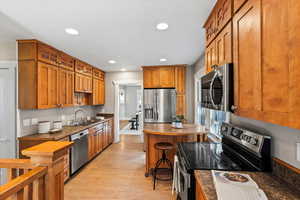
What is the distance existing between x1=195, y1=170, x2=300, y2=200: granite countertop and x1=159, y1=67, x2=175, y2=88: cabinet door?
132 inches

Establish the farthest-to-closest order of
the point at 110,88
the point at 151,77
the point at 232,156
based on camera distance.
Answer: the point at 110,88 < the point at 151,77 < the point at 232,156

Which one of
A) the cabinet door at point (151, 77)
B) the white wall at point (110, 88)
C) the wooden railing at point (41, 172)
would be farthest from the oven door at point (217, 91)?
the white wall at point (110, 88)

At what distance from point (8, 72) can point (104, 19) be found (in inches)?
83.4

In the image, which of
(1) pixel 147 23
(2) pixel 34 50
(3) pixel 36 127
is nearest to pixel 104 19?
(1) pixel 147 23

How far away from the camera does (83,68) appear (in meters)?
4.00

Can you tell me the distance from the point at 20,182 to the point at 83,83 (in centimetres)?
333

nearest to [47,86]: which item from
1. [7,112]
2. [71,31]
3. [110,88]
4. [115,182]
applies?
[7,112]

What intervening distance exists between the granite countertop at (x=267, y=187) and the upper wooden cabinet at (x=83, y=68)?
3713 mm

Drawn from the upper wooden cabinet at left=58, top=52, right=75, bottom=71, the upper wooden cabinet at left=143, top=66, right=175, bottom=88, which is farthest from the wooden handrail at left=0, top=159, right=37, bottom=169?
the upper wooden cabinet at left=143, top=66, right=175, bottom=88

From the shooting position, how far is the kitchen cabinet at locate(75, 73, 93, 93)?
3.71 meters

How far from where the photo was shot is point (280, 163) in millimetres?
1065

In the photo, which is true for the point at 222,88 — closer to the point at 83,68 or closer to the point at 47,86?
the point at 47,86

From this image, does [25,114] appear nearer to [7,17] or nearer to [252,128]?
[7,17]

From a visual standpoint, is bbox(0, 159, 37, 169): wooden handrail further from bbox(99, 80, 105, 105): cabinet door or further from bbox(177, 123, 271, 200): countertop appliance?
bbox(99, 80, 105, 105): cabinet door
